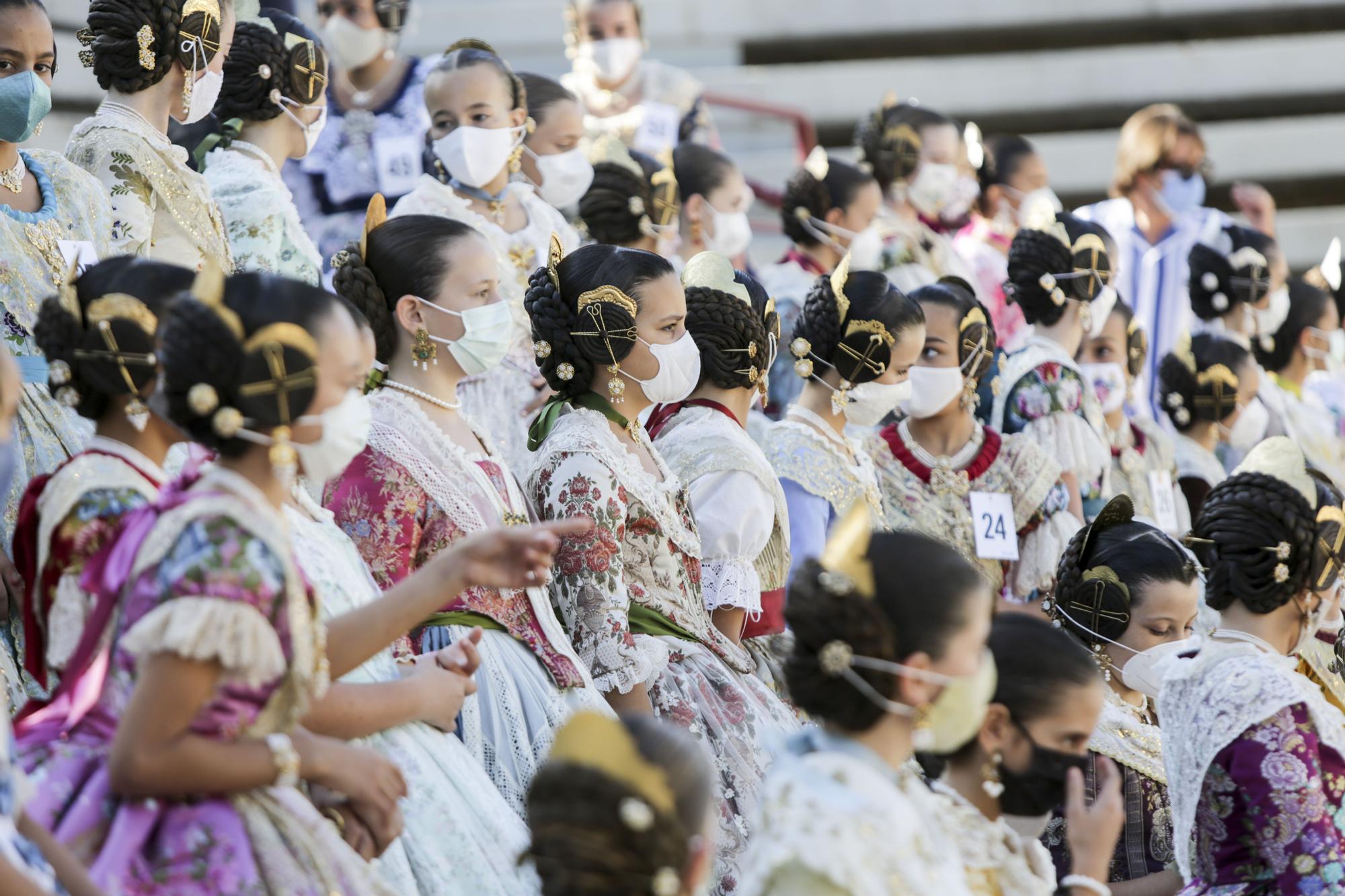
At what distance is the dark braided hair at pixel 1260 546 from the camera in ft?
11.6

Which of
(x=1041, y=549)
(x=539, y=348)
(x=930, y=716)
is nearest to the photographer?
(x=930, y=716)

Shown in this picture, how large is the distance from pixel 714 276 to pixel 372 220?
1002mm

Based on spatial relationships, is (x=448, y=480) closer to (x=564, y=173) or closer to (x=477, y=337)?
(x=477, y=337)

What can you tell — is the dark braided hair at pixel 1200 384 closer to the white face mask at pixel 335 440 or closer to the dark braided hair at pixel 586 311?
the dark braided hair at pixel 586 311

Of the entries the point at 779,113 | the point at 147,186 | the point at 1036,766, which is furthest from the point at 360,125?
the point at 1036,766

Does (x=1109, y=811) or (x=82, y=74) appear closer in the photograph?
(x=1109, y=811)

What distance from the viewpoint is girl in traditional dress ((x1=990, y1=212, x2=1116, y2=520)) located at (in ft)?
18.5

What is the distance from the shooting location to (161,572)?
7.79 feet

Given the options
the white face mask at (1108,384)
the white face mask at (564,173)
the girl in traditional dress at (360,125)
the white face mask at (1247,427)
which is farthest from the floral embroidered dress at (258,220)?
the white face mask at (1247,427)

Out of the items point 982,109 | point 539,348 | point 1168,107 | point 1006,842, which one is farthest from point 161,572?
point 982,109

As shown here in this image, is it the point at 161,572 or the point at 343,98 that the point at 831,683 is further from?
the point at 343,98

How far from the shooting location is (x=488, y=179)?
5.63 meters

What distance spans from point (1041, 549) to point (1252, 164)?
7.99 meters

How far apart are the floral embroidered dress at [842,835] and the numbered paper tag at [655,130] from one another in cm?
598
